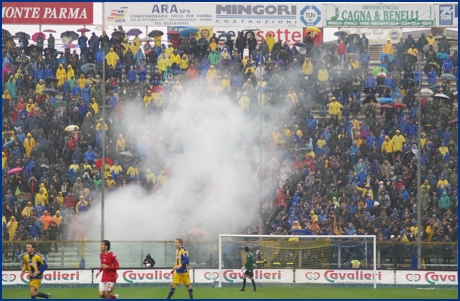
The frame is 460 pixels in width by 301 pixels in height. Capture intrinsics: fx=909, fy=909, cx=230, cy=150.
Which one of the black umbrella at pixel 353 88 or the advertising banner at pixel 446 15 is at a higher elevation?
the advertising banner at pixel 446 15

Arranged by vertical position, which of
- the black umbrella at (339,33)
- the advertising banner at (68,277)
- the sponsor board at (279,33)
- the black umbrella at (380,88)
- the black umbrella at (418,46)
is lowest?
the advertising banner at (68,277)

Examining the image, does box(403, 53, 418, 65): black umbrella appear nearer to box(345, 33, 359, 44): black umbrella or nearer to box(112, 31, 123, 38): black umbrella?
box(345, 33, 359, 44): black umbrella

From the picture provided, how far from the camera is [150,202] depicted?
3644 centimetres

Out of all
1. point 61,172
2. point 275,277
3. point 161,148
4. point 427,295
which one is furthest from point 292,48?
point 427,295

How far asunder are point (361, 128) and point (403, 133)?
1810 millimetres

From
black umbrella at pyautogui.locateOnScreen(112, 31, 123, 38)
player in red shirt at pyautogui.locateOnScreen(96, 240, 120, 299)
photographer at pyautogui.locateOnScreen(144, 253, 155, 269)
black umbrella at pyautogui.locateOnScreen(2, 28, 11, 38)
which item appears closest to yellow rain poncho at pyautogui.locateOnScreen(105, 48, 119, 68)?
black umbrella at pyautogui.locateOnScreen(112, 31, 123, 38)

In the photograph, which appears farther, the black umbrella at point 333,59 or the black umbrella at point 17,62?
the black umbrella at point 333,59

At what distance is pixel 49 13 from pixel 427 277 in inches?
960

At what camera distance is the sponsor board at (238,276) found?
29.5m

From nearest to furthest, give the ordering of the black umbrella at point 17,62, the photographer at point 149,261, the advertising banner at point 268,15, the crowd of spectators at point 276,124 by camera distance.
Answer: the photographer at point 149,261 < the crowd of spectators at point 276,124 < the black umbrella at point 17,62 < the advertising banner at point 268,15

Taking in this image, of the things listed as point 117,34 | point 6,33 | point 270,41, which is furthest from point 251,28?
point 6,33

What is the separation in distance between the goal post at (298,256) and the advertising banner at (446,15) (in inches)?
694

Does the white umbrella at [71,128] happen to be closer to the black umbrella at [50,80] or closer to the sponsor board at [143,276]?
the black umbrella at [50,80]

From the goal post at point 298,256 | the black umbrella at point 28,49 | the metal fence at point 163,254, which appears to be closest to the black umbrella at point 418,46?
the metal fence at point 163,254
